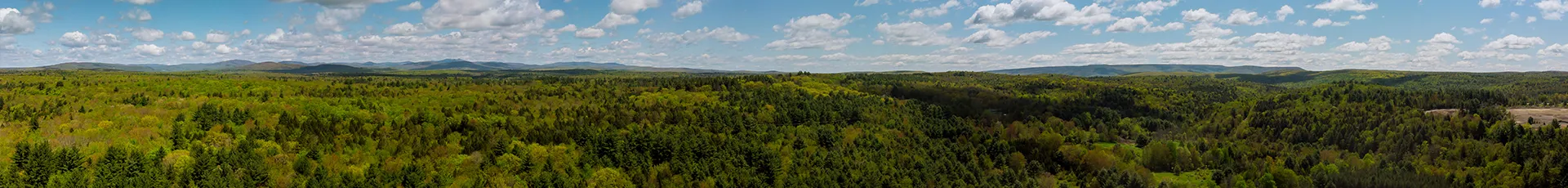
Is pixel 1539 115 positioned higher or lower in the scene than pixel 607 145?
lower

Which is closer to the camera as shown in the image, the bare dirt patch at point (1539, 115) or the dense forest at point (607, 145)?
the dense forest at point (607, 145)

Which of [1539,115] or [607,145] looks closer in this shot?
[607,145]

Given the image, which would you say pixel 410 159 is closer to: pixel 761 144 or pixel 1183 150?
pixel 761 144

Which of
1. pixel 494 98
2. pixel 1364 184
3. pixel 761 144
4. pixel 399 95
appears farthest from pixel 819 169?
pixel 1364 184
